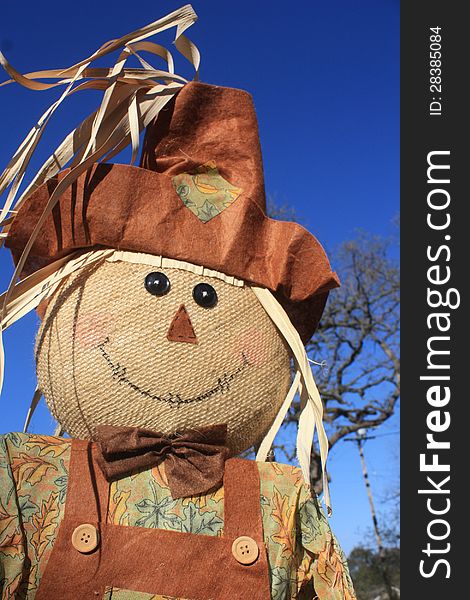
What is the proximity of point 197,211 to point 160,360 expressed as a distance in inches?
15.4

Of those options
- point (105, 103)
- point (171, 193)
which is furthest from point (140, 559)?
point (105, 103)

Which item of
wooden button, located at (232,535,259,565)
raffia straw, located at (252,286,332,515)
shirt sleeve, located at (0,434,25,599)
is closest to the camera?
shirt sleeve, located at (0,434,25,599)

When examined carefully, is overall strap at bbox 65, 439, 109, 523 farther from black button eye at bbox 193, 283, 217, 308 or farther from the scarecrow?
black button eye at bbox 193, 283, 217, 308

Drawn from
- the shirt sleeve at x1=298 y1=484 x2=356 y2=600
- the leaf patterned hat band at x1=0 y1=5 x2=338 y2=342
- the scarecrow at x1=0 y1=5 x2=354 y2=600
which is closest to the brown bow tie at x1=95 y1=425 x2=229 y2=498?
the scarecrow at x1=0 y1=5 x2=354 y2=600

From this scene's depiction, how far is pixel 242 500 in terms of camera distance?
1.65 m

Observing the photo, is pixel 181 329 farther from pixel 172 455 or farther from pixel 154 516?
pixel 154 516

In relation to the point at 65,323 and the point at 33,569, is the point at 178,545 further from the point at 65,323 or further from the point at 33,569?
the point at 65,323

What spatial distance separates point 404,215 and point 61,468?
165 cm

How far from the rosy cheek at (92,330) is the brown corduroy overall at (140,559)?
0.23m

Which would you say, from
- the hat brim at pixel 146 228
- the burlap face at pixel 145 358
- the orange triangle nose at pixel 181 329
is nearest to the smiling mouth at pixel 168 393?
the burlap face at pixel 145 358

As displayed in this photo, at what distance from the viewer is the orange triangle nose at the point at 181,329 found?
1.67 metres

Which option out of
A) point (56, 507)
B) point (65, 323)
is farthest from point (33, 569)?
point (65, 323)

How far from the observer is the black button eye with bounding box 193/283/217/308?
1725mm

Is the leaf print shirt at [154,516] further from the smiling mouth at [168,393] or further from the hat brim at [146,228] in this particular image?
the hat brim at [146,228]
